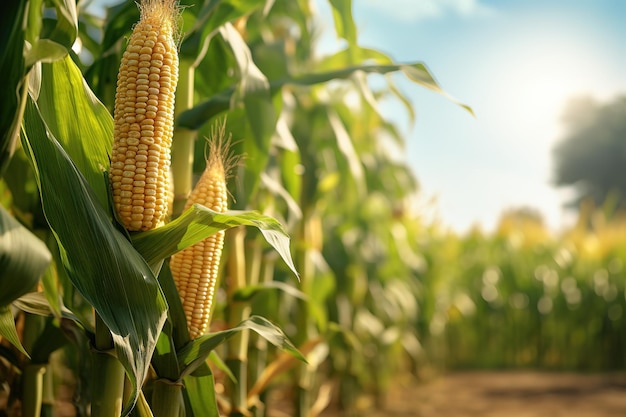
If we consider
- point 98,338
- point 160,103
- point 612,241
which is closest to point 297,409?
point 98,338

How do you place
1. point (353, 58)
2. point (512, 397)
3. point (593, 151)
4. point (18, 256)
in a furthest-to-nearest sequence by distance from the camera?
point (593, 151)
point (512, 397)
point (353, 58)
point (18, 256)

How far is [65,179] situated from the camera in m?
0.92

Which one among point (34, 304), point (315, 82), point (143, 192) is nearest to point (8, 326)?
point (34, 304)

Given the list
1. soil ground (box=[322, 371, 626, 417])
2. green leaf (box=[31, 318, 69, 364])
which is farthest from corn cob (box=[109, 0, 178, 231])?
soil ground (box=[322, 371, 626, 417])

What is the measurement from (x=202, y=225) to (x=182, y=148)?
0.36 metres

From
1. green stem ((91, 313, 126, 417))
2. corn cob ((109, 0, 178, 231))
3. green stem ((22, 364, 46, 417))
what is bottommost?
green stem ((22, 364, 46, 417))

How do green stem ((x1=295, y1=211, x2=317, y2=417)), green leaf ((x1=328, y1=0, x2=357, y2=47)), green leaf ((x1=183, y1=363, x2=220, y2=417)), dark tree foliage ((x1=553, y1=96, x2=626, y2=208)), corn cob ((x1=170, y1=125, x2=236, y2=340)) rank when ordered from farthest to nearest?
dark tree foliage ((x1=553, y1=96, x2=626, y2=208)) < green stem ((x1=295, y1=211, x2=317, y2=417)) < green leaf ((x1=328, y1=0, x2=357, y2=47)) < green leaf ((x1=183, y1=363, x2=220, y2=417)) < corn cob ((x1=170, y1=125, x2=236, y2=340))

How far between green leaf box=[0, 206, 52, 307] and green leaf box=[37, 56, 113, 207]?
0.31 m

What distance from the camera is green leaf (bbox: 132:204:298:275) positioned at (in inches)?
39.0

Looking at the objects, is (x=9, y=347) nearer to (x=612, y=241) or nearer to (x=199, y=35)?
(x=199, y=35)

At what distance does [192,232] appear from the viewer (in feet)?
3.34

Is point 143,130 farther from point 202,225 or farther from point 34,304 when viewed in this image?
point 34,304

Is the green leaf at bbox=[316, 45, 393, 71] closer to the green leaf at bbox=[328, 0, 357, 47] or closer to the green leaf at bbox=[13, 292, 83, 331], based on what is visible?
the green leaf at bbox=[328, 0, 357, 47]

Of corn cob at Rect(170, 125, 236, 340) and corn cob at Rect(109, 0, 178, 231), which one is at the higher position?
corn cob at Rect(109, 0, 178, 231)
